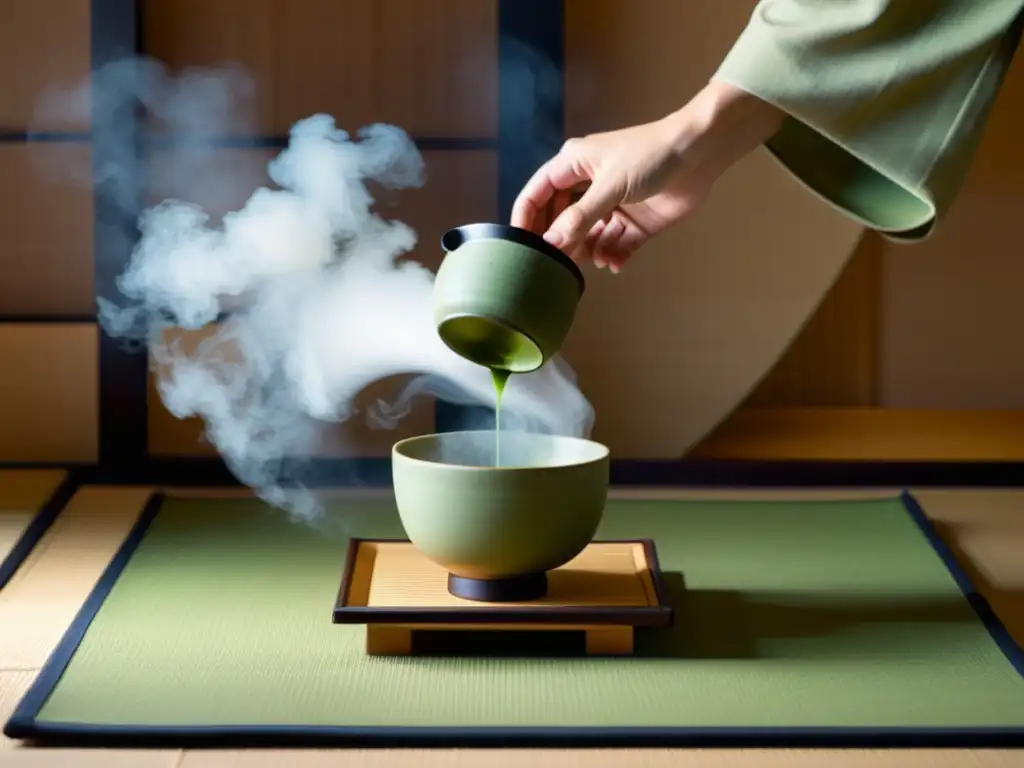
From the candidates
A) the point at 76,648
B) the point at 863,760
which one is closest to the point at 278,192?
the point at 76,648

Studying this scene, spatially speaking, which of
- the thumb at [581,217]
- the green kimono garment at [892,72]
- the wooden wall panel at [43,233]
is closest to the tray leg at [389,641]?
the thumb at [581,217]

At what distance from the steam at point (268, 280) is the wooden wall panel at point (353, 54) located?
0.04m

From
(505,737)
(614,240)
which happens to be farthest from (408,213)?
(505,737)

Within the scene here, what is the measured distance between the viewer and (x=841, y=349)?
2.79 m

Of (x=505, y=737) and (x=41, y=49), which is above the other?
(x=41, y=49)

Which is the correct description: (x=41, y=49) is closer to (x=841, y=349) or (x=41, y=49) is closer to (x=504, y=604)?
(x=504, y=604)

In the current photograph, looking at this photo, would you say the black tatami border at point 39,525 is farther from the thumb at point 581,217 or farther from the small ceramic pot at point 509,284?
the thumb at point 581,217

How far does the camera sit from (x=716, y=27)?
235 centimetres

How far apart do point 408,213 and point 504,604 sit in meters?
1.18

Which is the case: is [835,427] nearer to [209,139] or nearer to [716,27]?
[716,27]

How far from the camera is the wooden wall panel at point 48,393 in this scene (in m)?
2.36

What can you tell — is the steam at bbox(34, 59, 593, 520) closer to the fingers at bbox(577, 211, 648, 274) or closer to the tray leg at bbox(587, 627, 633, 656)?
the fingers at bbox(577, 211, 648, 274)

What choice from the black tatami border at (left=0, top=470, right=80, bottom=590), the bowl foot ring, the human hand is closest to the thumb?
the human hand

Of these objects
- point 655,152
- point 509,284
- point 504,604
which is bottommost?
point 504,604
